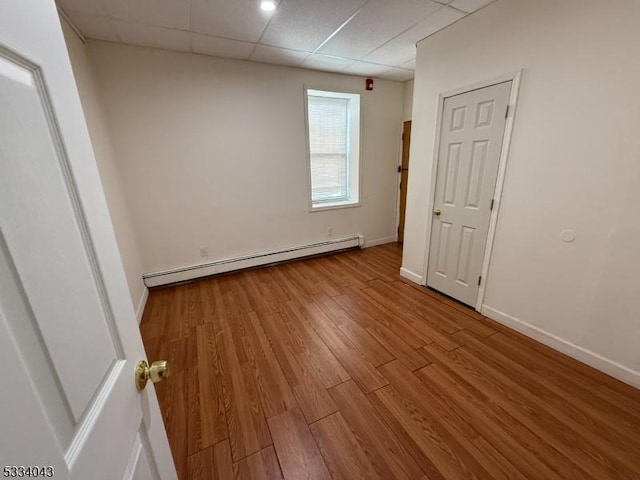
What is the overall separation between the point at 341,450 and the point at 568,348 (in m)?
1.85

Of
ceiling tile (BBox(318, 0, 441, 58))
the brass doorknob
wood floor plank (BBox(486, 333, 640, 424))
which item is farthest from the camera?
ceiling tile (BBox(318, 0, 441, 58))

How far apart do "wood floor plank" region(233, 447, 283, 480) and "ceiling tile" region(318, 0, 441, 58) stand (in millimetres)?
3077

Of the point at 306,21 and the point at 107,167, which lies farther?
the point at 107,167

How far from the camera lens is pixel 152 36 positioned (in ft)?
7.81

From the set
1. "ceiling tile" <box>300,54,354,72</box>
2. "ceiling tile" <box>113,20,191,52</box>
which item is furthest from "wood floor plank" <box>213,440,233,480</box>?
"ceiling tile" <box>300,54,354,72</box>

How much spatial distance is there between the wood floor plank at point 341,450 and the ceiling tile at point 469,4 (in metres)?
3.05

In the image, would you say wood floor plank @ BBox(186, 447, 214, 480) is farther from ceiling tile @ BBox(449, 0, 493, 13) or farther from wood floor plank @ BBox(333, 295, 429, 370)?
ceiling tile @ BBox(449, 0, 493, 13)

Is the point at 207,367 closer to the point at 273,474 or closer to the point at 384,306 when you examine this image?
the point at 273,474

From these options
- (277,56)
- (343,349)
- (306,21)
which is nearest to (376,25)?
(306,21)

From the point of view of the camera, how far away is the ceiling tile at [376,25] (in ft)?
6.67

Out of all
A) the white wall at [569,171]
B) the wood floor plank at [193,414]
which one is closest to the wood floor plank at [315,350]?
the wood floor plank at [193,414]

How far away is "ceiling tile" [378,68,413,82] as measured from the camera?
3527mm

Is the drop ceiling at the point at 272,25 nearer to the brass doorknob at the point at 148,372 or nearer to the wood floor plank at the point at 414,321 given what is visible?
the brass doorknob at the point at 148,372

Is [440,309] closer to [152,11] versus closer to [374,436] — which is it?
[374,436]
